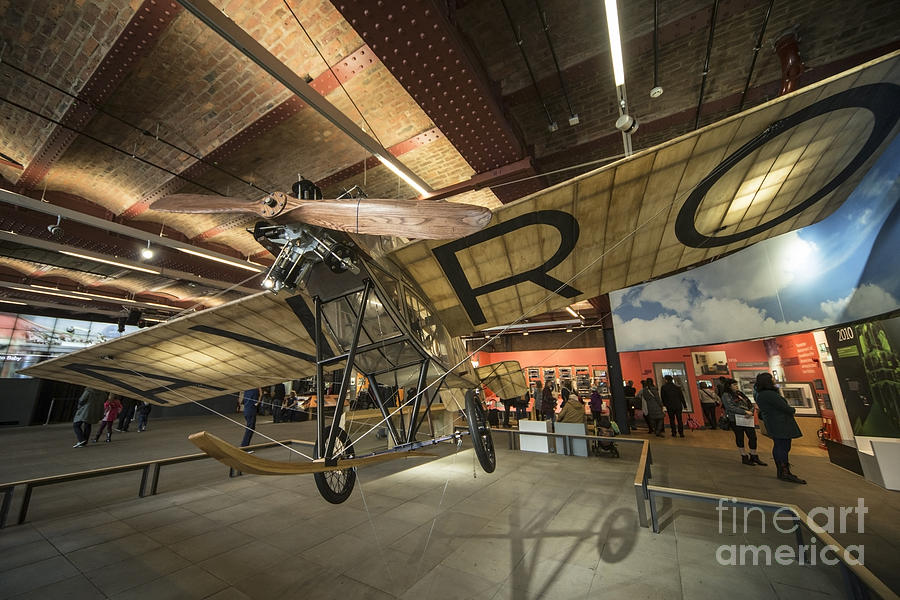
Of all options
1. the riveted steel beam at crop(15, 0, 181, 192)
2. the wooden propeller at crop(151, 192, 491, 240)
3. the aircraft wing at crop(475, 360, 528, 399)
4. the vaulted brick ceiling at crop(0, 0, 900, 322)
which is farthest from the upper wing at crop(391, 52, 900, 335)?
the aircraft wing at crop(475, 360, 528, 399)

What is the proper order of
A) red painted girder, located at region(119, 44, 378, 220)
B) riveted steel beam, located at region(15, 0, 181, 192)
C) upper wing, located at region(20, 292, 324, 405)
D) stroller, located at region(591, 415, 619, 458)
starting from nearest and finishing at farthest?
riveted steel beam, located at region(15, 0, 181, 192)
upper wing, located at region(20, 292, 324, 405)
red painted girder, located at region(119, 44, 378, 220)
stroller, located at region(591, 415, 619, 458)

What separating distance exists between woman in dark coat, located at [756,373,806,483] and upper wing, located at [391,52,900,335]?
325cm

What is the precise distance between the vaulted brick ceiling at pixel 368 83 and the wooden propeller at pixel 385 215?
7.27 feet

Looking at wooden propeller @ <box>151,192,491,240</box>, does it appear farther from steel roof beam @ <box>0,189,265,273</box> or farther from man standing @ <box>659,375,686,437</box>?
man standing @ <box>659,375,686,437</box>

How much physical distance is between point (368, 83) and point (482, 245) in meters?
3.50

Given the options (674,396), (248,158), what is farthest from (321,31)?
(674,396)

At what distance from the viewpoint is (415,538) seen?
3625 mm

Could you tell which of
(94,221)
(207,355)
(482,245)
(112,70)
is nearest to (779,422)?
(482,245)

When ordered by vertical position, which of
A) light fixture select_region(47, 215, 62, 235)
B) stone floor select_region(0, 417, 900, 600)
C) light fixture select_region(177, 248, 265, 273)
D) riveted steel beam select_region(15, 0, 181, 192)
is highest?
riveted steel beam select_region(15, 0, 181, 192)

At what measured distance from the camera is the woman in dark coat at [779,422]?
528cm

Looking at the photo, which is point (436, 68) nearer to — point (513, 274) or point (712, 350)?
point (513, 274)

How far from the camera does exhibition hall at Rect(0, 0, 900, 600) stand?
272 centimetres

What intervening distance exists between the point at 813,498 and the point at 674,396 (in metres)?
5.58

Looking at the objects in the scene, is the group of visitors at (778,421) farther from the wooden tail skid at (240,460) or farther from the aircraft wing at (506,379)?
the wooden tail skid at (240,460)
